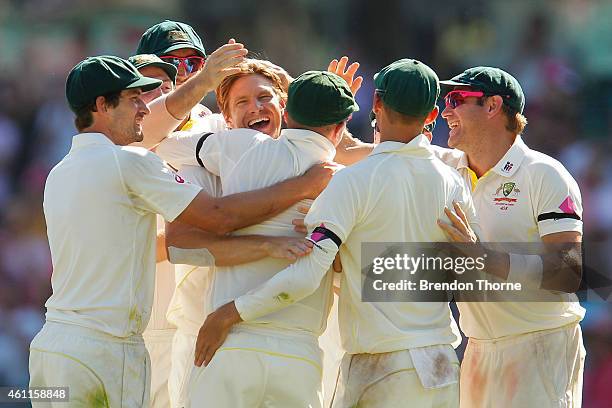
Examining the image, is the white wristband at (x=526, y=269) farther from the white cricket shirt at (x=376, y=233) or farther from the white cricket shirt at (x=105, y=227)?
the white cricket shirt at (x=105, y=227)

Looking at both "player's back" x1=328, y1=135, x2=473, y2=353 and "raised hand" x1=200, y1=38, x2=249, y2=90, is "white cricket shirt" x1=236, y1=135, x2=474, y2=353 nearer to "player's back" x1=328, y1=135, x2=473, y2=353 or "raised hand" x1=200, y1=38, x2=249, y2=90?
"player's back" x1=328, y1=135, x2=473, y2=353

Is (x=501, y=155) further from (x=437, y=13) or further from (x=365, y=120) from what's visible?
(x=437, y=13)

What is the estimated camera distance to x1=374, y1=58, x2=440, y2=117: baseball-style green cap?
495cm

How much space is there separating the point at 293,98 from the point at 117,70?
79 cm

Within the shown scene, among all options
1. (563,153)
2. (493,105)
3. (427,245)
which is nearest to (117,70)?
(427,245)

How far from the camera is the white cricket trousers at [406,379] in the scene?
486 centimetres

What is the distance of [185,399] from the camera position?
5.41 metres

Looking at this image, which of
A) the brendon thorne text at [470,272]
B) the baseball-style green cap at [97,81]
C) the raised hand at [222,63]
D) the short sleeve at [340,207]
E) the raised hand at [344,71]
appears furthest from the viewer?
the raised hand at [344,71]

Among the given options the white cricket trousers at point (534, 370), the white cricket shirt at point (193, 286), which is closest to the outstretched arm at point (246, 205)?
the white cricket shirt at point (193, 286)

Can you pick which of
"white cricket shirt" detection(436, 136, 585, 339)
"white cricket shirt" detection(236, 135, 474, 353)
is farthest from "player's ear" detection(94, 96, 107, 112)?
"white cricket shirt" detection(436, 136, 585, 339)

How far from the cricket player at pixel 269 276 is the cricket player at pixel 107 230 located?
13cm

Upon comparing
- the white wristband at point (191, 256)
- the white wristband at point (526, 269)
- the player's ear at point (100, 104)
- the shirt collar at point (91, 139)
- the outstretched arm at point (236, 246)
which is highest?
the player's ear at point (100, 104)

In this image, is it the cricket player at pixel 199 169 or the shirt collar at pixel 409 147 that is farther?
the cricket player at pixel 199 169

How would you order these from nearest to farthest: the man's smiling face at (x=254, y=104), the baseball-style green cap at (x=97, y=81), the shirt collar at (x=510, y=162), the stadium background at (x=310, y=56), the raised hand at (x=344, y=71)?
A: the baseball-style green cap at (x=97, y=81) < the man's smiling face at (x=254, y=104) < the shirt collar at (x=510, y=162) < the raised hand at (x=344, y=71) < the stadium background at (x=310, y=56)
